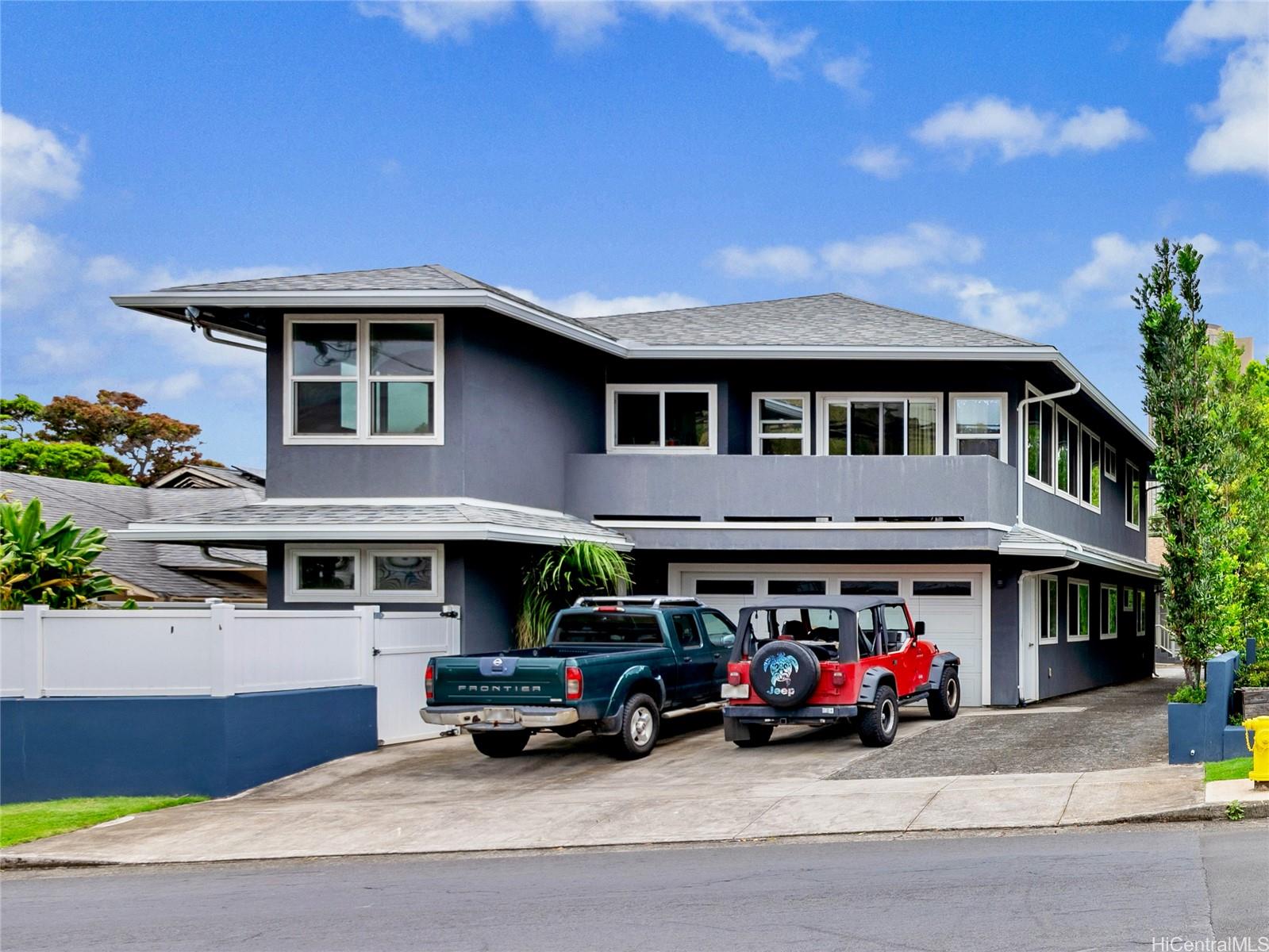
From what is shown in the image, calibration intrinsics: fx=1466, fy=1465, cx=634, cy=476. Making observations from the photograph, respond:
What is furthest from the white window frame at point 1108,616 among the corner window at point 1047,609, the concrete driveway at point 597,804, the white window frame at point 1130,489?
the concrete driveway at point 597,804

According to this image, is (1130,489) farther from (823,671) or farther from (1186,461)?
(823,671)

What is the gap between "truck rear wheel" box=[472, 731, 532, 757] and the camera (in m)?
17.6

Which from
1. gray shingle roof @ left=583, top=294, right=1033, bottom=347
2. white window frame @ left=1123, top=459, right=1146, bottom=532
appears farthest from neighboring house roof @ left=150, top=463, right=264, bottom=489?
white window frame @ left=1123, top=459, right=1146, bottom=532

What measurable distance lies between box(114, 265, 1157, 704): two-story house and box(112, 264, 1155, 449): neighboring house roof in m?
0.06

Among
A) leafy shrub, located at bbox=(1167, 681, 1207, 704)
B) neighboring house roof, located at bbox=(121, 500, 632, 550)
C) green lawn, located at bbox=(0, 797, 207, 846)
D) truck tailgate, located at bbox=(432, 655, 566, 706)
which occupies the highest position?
neighboring house roof, located at bbox=(121, 500, 632, 550)

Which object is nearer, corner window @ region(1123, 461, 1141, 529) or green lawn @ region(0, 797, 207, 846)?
green lawn @ region(0, 797, 207, 846)

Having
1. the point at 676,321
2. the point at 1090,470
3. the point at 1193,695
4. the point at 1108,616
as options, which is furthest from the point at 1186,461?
the point at 1108,616

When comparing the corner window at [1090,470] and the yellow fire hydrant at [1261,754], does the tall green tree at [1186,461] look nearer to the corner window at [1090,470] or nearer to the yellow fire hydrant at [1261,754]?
the yellow fire hydrant at [1261,754]

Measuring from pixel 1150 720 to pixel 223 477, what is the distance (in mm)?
23300

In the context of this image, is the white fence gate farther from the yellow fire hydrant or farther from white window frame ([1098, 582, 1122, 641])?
white window frame ([1098, 582, 1122, 641])

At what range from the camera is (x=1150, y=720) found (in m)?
20.2

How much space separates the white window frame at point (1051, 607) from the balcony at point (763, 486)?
347cm

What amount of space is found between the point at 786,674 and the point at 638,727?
188cm

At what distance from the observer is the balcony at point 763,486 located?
2297 cm
